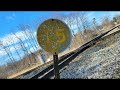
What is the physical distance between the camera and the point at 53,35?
88.3 inches

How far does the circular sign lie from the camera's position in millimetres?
2229

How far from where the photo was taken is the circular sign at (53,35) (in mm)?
2229

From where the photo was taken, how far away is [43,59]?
27.1ft

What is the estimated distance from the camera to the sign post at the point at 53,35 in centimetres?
223

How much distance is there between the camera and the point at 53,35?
7.36 feet

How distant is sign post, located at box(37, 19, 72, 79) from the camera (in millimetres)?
2229
